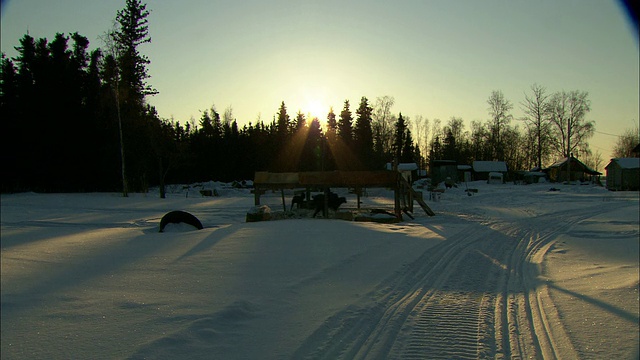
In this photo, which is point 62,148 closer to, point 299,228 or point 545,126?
point 299,228

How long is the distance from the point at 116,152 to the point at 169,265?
35.4 meters

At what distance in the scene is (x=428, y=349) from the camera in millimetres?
4695

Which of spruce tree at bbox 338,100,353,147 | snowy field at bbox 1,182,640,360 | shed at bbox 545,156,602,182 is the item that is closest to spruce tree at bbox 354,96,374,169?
spruce tree at bbox 338,100,353,147

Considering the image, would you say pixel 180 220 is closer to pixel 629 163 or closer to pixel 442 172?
pixel 629 163

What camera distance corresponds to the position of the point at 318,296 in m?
6.96

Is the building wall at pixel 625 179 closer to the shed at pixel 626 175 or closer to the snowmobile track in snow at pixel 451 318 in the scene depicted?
the shed at pixel 626 175

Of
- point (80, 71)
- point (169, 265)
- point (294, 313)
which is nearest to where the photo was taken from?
point (294, 313)

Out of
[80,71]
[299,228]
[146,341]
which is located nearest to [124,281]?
[146,341]

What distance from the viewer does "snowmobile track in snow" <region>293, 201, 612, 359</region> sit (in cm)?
465

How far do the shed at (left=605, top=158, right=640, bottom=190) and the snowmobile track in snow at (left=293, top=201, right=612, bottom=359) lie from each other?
1697 inches

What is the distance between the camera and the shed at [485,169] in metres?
70.0

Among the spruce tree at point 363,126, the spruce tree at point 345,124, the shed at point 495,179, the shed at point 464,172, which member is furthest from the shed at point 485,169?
the spruce tree at point 345,124

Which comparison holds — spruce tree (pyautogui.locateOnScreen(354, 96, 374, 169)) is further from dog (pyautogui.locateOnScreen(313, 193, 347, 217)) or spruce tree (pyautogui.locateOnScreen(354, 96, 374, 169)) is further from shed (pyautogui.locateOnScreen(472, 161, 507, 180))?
dog (pyautogui.locateOnScreen(313, 193, 347, 217))

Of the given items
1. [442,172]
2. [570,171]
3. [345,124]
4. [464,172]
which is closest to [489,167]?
[464,172]
